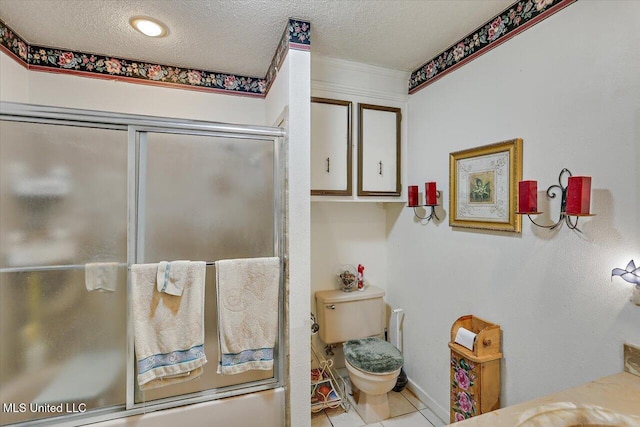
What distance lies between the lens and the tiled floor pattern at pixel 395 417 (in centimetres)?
195

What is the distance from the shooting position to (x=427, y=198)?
2.03 metres

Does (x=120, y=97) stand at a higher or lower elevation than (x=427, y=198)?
higher

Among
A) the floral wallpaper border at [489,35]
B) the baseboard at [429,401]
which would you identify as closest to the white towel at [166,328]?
the baseboard at [429,401]

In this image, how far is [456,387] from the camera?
1.67 metres

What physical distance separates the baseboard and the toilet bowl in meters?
0.33

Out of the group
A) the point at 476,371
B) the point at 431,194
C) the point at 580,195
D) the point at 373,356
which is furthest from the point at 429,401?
the point at 580,195

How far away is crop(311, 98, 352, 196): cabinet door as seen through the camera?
6.86 feet

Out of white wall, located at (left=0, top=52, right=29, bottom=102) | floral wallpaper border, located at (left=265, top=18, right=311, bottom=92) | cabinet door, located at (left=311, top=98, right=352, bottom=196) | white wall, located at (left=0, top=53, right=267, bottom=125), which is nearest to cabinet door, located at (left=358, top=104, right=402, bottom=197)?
cabinet door, located at (left=311, top=98, right=352, bottom=196)

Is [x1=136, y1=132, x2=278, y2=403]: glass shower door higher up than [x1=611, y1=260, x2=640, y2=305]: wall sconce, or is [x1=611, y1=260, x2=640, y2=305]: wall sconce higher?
[x1=136, y1=132, x2=278, y2=403]: glass shower door

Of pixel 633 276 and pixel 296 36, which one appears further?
pixel 296 36

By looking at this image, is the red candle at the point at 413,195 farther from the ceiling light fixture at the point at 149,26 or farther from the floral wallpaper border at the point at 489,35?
the ceiling light fixture at the point at 149,26

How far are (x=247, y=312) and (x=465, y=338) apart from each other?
1.22 metres

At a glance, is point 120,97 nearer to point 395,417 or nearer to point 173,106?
point 173,106

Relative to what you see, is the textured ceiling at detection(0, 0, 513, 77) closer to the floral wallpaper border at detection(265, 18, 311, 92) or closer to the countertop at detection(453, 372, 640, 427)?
the floral wallpaper border at detection(265, 18, 311, 92)
